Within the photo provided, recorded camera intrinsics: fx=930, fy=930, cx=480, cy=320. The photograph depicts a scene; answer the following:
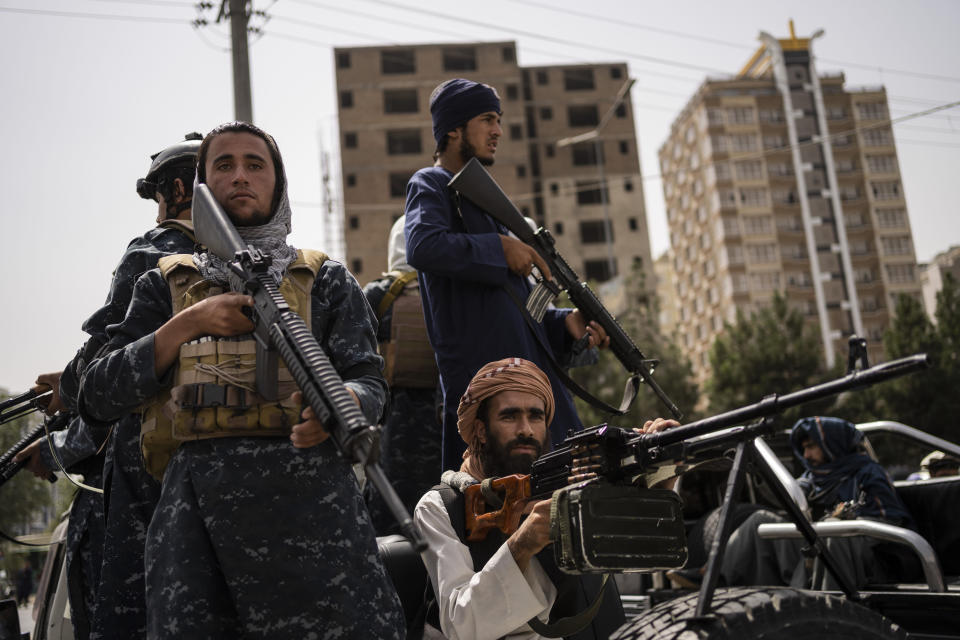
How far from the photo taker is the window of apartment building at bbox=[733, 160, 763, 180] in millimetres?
72188

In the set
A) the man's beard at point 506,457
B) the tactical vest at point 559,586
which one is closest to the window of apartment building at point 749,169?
the man's beard at point 506,457

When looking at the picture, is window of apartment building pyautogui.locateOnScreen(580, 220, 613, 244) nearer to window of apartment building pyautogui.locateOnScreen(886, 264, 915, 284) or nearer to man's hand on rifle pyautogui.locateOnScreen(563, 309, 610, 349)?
window of apartment building pyautogui.locateOnScreen(886, 264, 915, 284)

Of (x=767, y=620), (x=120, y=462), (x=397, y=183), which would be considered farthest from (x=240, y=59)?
(x=397, y=183)

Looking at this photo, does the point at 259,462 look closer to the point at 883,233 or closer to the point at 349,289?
the point at 349,289

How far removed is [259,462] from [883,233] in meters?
79.2

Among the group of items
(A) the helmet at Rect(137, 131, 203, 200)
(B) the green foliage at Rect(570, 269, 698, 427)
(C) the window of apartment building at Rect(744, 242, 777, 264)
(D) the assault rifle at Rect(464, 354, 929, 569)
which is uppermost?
(C) the window of apartment building at Rect(744, 242, 777, 264)

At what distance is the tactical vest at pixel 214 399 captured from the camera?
2.33 metres

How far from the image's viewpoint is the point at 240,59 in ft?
33.2

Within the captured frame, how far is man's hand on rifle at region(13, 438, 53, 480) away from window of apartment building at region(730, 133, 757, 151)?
72.7 m

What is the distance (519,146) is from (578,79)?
34.9ft

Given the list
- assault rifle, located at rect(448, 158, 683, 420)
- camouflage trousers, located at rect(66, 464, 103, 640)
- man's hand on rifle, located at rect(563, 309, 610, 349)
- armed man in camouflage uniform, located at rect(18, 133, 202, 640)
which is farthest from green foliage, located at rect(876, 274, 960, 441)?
camouflage trousers, located at rect(66, 464, 103, 640)

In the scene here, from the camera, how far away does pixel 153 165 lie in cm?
380

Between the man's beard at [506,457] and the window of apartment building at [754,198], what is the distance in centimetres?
7229

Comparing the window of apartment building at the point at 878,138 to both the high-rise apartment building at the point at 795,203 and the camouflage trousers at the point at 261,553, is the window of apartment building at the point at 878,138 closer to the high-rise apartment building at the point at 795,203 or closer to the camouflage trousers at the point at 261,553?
the high-rise apartment building at the point at 795,203
